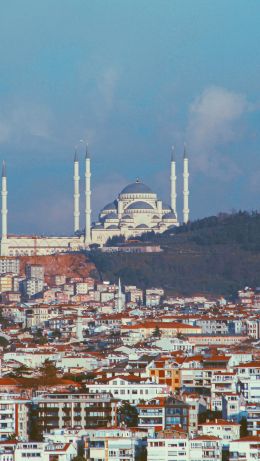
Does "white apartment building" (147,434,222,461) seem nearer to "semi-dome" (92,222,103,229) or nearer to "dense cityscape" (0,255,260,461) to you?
"dense cityscape" (0,255,260,461)

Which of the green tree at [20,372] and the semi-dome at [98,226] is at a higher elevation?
the semi-dome at [98,226]

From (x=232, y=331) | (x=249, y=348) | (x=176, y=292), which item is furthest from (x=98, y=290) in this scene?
(x=249, y=348)

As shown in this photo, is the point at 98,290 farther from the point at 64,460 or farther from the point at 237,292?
the point at 64,460

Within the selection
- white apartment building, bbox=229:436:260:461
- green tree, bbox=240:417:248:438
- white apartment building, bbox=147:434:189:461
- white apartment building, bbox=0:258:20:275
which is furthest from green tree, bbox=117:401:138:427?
white apartment building, bbox=0:258:20:275

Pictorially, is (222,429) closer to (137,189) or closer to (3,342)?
(3,342)

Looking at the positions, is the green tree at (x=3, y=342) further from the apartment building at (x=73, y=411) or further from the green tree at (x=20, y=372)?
the apartment building at (x=73, y=411)

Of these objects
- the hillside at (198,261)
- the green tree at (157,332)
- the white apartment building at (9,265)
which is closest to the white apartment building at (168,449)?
the green tree at (157,332)

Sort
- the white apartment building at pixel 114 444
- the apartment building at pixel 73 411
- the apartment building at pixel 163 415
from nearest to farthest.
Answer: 1. the white apartment building at pixel 114 444
2. the apartment building at pixel 163 415
3. the apartment building at pixel 73 411
